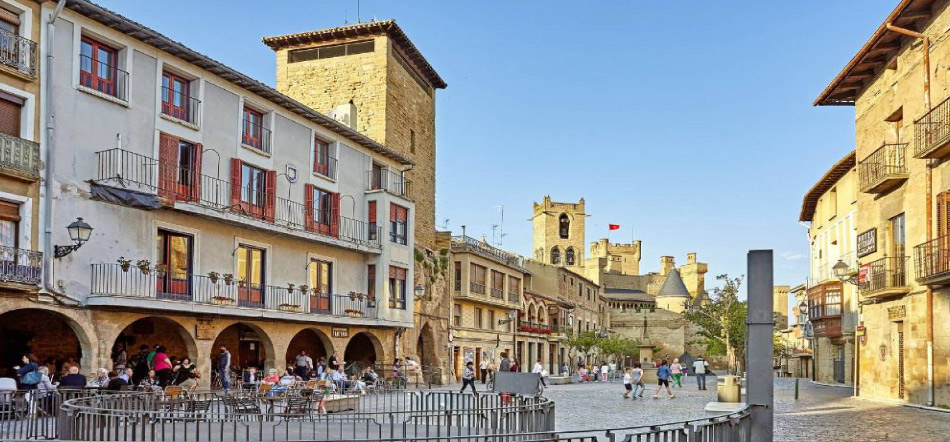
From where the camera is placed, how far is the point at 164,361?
23.2m

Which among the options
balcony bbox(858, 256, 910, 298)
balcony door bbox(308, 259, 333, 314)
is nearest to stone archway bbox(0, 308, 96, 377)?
balcony door bbox(308, 259, 333, 314)

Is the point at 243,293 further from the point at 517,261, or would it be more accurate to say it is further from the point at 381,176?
the point at 517,261

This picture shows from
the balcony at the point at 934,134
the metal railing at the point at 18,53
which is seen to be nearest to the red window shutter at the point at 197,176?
the metal railing at the point at 18,53

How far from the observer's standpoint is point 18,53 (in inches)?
789

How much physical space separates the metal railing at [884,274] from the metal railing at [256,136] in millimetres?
18526

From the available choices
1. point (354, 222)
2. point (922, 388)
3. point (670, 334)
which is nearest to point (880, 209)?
point (922, 388)

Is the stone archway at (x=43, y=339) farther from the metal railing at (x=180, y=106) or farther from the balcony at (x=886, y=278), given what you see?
the balcony at (x=886, y=278)

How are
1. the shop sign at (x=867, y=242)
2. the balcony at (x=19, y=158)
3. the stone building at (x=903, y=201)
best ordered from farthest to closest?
the shop sign at (x=867, y=242) < the stone building at (x=903, y=201) < the balcony at (x=19, y=158)

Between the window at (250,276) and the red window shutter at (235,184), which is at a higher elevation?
the red window shutter at (235,184)

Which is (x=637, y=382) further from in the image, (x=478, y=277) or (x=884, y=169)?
(x=478, y=277)

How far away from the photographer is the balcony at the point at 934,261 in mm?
20911

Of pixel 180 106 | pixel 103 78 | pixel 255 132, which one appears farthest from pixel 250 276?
pixel 103 78

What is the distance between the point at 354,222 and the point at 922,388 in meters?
19.5

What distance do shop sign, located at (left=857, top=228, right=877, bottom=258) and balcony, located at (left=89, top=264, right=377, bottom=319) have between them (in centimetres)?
1692
